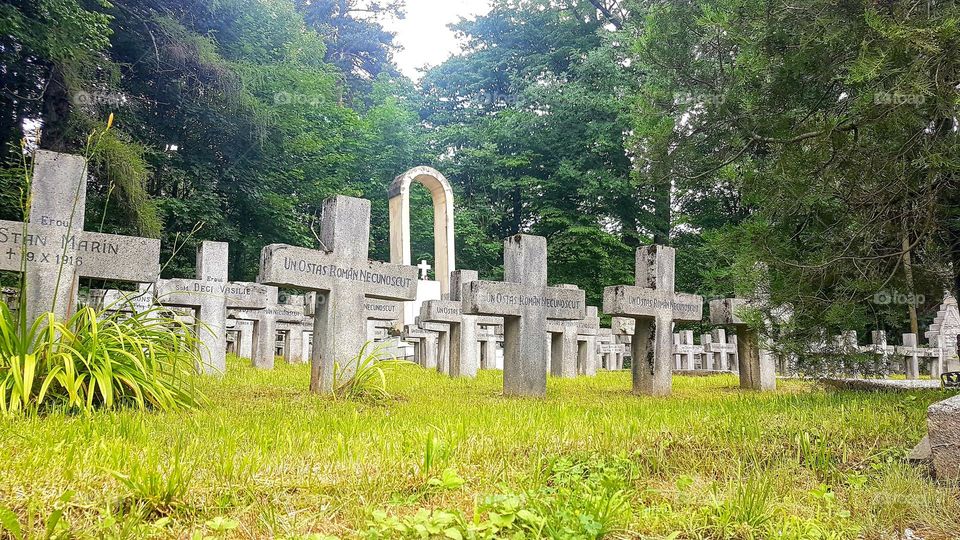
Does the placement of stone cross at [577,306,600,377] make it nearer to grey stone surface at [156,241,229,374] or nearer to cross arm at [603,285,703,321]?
cross arm at [603,285,703,321]

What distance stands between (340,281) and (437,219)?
1142 centimetres

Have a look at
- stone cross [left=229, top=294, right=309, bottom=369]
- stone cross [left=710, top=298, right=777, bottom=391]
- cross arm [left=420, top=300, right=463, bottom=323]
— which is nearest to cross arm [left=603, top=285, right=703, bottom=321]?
stone cross [left=710, top=298, right=777, bottom=391]

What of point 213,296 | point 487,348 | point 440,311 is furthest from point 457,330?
point 213,296

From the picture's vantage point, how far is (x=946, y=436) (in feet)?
10.6

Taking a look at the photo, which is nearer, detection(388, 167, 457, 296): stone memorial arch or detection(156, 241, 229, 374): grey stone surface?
detection(156, 241, 229, 374): grey stone surface

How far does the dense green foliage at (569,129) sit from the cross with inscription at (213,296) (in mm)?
1441

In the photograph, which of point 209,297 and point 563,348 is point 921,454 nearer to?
point 209,297

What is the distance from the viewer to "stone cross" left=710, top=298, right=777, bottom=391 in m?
9.02

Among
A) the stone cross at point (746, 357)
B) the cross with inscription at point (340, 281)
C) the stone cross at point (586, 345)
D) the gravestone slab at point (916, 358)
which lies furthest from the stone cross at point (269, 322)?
the gravestone slab at point (916, 358)

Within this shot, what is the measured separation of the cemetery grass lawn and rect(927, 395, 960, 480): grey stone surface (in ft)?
0.30

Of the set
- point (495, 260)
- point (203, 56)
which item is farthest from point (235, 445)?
point (495, 260)

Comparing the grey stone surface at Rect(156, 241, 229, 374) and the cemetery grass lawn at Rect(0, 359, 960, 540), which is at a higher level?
the grey stone surface at Rect(156, 241, 229, 374)

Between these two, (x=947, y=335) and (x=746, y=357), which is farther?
(x=947, y=335)

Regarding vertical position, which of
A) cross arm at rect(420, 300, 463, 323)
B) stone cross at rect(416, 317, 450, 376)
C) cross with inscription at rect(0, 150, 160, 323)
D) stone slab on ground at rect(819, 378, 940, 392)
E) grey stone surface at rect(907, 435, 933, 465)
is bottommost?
grey stone surface at rect(907, 435, 933, 465)
